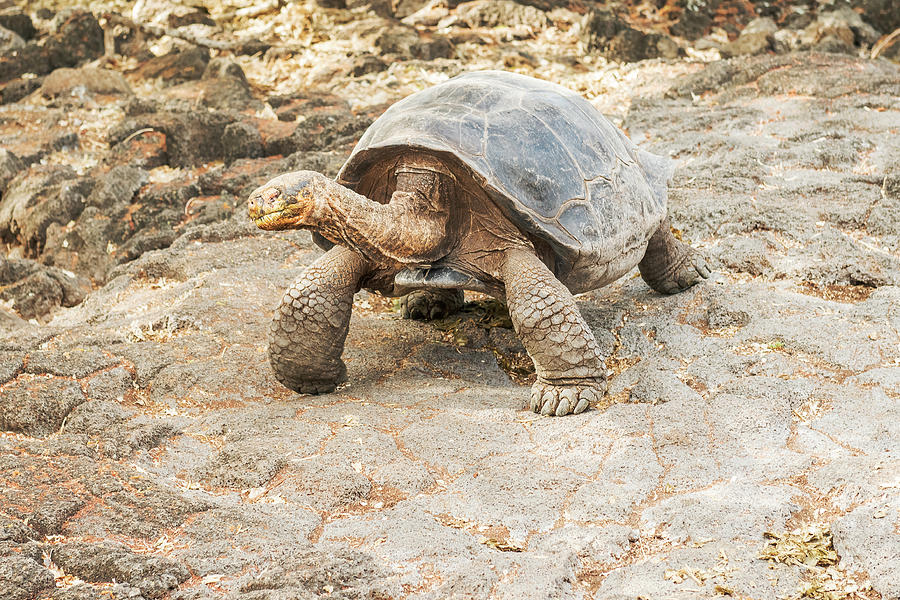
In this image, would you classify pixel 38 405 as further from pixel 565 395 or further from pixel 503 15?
pixel 503 15

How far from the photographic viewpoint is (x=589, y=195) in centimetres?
415

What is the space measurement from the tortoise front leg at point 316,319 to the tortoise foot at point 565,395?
992mm

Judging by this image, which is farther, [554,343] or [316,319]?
[316,319]

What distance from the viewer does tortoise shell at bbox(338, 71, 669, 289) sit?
3.92 metres

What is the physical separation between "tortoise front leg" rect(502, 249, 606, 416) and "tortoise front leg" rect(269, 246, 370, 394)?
0.81 meters

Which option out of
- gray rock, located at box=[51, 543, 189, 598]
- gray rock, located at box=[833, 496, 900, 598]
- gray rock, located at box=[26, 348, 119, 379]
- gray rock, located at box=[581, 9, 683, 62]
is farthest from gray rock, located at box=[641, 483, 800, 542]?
gray rock, located at box=[581, 9, 683, 62]

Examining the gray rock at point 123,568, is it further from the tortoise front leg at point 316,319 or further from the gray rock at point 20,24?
the gray rock at point 20,24

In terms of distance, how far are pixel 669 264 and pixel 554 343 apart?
1566mm

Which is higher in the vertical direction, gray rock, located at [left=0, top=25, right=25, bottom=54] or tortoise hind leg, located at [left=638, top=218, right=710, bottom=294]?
tortoise hind leg, located at [left=638, top=218, right=710, bottom=294]

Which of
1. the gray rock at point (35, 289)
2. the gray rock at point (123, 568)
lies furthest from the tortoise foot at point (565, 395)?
the gray rock at point (35, 289)

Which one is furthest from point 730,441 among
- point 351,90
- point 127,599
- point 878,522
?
point 351,90

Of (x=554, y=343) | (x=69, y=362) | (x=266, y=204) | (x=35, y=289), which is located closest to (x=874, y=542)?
(x=554, y=343)

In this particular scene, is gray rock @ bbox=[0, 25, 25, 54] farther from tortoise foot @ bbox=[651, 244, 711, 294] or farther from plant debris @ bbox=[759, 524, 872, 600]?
plant debris @ bbox=[759, 524, 872, 600]

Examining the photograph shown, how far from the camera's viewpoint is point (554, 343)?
3.81 metres
